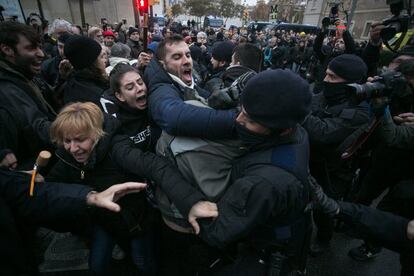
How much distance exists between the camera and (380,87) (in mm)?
1892

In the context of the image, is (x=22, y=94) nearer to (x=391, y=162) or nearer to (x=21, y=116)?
(x=21, y=116)

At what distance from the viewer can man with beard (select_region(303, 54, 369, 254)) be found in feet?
6.66

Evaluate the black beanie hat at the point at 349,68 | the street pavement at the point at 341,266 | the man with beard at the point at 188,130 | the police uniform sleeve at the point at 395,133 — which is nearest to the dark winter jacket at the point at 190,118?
the man with beard at the point at 188,130

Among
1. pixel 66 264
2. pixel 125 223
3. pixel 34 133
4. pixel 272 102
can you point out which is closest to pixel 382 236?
pixel 272 102

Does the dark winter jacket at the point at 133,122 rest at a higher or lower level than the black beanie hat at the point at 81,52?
lower

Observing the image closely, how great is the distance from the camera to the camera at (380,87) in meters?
1.80

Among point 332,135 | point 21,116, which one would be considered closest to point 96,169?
point 21,116

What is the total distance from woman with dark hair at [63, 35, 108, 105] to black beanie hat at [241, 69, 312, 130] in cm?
172

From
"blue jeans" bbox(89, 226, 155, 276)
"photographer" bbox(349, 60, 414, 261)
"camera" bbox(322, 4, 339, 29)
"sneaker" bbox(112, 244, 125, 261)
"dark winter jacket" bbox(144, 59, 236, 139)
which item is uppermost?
"camera" bbox(322, 4, 339, 29)

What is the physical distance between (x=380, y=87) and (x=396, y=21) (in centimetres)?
213

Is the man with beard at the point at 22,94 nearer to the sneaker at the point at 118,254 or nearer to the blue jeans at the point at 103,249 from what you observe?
the blue jeans at the point at 103,249

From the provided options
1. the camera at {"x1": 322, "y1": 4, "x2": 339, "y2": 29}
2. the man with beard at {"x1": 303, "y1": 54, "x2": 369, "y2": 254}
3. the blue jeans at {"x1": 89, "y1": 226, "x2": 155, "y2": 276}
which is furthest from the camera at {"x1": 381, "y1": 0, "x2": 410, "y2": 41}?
the blue jeans at {"x1": 89, "y1": 226, "x2": 155, "y2": 276}

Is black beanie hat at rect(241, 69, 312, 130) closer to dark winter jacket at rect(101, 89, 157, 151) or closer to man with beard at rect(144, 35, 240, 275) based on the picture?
man with beard at rect(144, 35, 240, 275)

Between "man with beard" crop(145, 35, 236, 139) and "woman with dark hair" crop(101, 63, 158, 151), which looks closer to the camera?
"man with beard" crop(145, 35, 236, 139)
